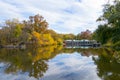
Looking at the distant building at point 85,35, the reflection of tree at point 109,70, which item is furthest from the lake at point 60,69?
the distant building at point 85,35

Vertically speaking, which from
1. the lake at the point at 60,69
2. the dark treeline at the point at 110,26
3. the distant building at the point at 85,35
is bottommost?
the lake at the point at 60,69

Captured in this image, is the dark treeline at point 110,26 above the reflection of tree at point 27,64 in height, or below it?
above

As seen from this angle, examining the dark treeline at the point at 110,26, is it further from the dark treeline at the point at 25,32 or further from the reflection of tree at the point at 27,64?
the dark treeline at the point at 25,32

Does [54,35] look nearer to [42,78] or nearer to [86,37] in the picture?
[86,37]

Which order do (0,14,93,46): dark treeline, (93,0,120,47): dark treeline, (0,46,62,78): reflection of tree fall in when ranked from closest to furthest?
(0,46,62,78): reflection of tree → (93,0,120,47): dark treeline → (0,14,93,46): dark treeline

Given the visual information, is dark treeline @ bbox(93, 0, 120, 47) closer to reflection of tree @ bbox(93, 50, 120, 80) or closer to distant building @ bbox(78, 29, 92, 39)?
reflection of tree @ bbox(93, 50, 120, 80)

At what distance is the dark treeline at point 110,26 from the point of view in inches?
955

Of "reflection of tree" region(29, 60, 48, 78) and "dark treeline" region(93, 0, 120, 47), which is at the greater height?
"dark treeline" region(93, 0, 120, 47)

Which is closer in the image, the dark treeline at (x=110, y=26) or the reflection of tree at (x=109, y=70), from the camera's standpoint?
the reflection of tree at (x=109, y=70)

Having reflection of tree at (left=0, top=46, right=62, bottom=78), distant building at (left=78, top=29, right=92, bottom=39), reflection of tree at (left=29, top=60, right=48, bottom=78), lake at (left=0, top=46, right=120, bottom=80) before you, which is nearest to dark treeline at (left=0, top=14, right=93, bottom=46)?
reflection of tree at (left=0, top=46, right=62, bottom=78)

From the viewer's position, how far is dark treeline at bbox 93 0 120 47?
24266 millimetres

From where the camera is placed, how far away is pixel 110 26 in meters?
26.8

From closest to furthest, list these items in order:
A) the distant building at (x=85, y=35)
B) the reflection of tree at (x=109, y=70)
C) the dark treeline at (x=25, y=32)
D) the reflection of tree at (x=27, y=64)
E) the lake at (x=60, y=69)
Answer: the reflection of tree at (x=109, y=70)
the lake at (x=60, y=69)
the reflection of tree at (x=27, y=64)
the dark treeline at (x=25, y=32)
the distant building at (x=85, y=35)

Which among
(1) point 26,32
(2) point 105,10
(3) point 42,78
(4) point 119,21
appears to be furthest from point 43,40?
(3) point 42,78
